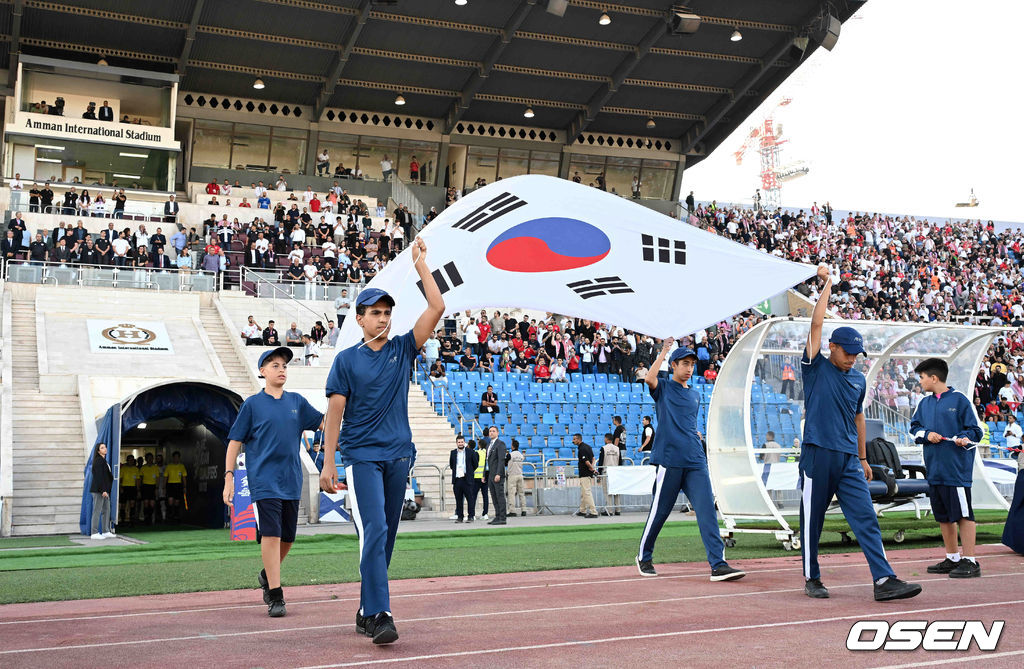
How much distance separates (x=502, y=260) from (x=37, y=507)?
579 inches

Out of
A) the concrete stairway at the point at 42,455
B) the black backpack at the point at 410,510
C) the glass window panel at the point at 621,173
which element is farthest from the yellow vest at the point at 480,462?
the glass window panel at the point at 621,173

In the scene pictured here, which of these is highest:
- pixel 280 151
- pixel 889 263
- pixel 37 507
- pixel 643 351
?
pixel 280 151

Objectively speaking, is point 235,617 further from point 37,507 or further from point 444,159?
point 444,159

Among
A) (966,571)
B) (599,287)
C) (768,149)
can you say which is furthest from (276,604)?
(768,149)

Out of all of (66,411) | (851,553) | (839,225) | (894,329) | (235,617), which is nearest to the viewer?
(235,617)

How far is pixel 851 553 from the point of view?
460 inches

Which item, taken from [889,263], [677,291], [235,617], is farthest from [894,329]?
[889,263]

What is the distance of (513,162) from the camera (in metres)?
51.5

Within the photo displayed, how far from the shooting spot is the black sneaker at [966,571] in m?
→ 9.01

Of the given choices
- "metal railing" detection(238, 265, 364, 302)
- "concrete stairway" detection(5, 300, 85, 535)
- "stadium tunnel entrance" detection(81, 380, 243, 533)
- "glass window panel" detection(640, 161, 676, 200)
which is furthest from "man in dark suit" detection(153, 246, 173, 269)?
"glass window panel" detection(640, 161, 676, 200)

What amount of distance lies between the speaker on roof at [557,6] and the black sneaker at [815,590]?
32.8 metres

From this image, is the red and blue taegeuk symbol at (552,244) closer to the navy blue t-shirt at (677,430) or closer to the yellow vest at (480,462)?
the navy blue t-shirt at (677,430)

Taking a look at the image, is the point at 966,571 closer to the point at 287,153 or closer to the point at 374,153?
the point at 287,153

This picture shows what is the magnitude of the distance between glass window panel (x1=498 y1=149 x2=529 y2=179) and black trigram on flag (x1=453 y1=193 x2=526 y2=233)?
137ft
